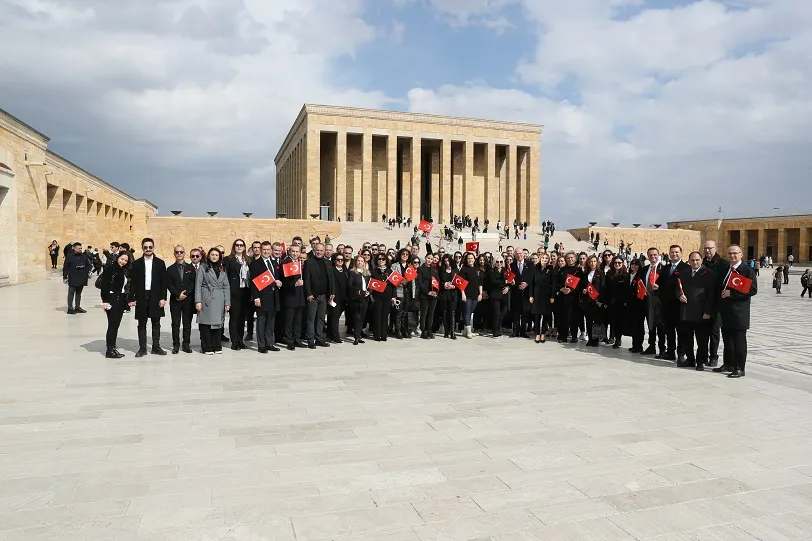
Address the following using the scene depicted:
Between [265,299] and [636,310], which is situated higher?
[265,299]

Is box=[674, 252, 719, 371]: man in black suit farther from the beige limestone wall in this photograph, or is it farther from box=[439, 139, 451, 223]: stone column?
box=[439, 139, 451, 223]: stone column

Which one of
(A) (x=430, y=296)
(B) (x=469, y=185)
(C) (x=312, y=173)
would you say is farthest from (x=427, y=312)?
(B) (x=469, y=185)

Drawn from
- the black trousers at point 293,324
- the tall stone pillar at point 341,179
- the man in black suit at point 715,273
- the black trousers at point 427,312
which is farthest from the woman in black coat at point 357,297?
the tall stone pillar at point 341,179

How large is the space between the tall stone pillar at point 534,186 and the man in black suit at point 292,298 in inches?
1775

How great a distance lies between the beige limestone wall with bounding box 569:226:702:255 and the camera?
4609 cm

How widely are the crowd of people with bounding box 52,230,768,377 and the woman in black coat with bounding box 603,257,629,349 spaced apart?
19 millimetres

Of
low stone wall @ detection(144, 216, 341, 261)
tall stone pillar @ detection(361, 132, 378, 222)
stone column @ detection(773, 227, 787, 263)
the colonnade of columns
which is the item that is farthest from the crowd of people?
stone column @ detection(773, 227, 787, 263)

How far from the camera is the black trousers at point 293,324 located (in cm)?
898

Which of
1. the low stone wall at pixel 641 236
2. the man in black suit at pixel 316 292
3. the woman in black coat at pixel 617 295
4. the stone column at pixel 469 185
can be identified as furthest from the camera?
the stone column at pixel 469 185

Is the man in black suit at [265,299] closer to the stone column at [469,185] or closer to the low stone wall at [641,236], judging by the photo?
the low stone wall at [641,236]

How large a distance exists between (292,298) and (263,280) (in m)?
0.59

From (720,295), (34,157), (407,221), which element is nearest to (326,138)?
(407,221)

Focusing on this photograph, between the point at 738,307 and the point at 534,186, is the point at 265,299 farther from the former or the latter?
the point at 534,186

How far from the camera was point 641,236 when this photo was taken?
163 feet
